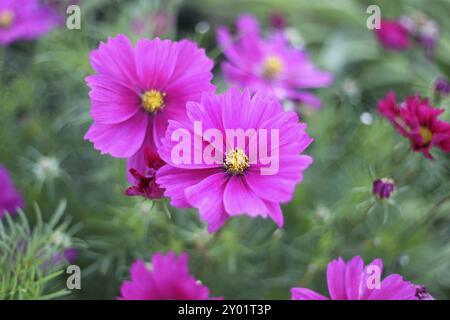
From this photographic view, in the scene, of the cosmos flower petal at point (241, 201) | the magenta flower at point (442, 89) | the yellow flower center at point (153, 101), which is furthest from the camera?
the magenta flower at point (442, 89)

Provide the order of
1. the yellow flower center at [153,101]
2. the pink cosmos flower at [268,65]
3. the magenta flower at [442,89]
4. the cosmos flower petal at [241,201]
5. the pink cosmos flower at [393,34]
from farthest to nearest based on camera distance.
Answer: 1. the pink cosmos flower at [393,34]
2. the pink cosmos flower at [268,65]
3. the magenta flower at [442,89]
4. the yellow flower center at [153,101]
5. the cosmos flower petal at [241,201]

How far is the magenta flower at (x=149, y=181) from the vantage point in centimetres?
53

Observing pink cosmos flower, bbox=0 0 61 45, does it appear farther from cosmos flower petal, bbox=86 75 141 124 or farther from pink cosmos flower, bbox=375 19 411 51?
pink cosmos flower, bbox=375 19 411 51

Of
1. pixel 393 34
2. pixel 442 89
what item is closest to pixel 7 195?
pixel 442 89

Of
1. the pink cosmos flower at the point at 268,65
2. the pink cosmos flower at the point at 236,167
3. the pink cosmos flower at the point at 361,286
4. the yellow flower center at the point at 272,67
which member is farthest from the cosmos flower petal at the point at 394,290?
the yellow flower center at the point at 272,67

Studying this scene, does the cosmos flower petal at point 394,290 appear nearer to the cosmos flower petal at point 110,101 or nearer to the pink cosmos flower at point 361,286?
the pink cosmos flower at point 361,286

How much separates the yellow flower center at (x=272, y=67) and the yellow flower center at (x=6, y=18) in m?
0.46

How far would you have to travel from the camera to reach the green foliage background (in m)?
0.83

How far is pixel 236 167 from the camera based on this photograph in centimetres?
57

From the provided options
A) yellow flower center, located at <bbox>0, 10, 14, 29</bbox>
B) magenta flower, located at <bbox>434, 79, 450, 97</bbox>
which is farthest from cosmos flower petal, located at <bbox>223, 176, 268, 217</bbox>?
yellow flower center, located at <bbox>0, 10, 14, 29</bbox>

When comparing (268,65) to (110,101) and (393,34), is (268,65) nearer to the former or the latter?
(393,34)

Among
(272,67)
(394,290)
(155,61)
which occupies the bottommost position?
(394,290)

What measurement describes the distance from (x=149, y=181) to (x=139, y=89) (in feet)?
0.39

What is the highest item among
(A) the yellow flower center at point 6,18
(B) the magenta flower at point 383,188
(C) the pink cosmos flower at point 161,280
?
(A) the yellow flower center at point 6,18
